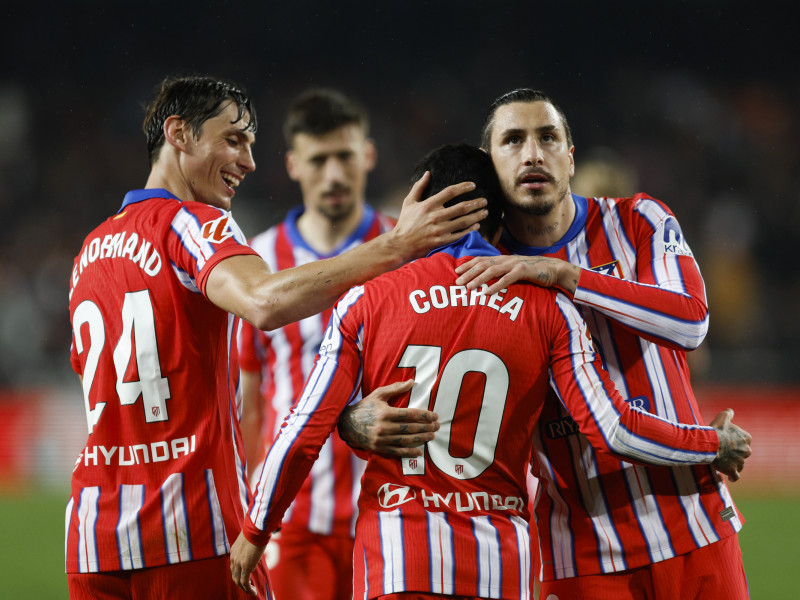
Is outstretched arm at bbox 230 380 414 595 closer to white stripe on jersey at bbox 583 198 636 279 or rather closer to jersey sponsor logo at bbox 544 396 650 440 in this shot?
jersey sponsor logo at bbox 544 396 650 440

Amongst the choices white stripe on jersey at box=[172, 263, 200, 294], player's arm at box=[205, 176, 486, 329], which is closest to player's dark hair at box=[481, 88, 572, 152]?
player's arm at box=[205, 176, 486, 329]

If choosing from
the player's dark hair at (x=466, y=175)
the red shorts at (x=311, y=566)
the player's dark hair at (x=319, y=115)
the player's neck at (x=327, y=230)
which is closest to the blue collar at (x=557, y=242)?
the player's dark hair at (x=466, y=175)

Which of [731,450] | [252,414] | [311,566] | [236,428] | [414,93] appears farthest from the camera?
[414,93]

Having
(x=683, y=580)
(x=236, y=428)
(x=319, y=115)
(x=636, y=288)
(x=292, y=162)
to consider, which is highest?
(x=319, y=115)

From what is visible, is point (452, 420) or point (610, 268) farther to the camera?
point (610, 268)

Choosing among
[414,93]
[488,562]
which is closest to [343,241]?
[488,562]

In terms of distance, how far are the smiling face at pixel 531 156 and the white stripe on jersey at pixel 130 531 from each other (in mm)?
1496

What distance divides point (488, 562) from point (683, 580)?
0.76 metres

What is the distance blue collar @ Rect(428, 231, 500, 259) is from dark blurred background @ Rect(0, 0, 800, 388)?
470 inches

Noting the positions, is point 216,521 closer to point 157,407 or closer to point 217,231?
point 157,407

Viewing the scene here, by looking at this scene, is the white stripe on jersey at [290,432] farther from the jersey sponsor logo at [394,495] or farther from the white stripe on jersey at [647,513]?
the white stripe on jersey at [647,513]

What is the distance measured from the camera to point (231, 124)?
3.00m

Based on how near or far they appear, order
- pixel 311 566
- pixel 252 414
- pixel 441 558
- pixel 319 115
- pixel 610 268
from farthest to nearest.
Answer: pixel 319 115, pixel 252 414, pixel 311 566, pixel 610 268, pixel 441 558

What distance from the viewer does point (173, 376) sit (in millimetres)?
2559
